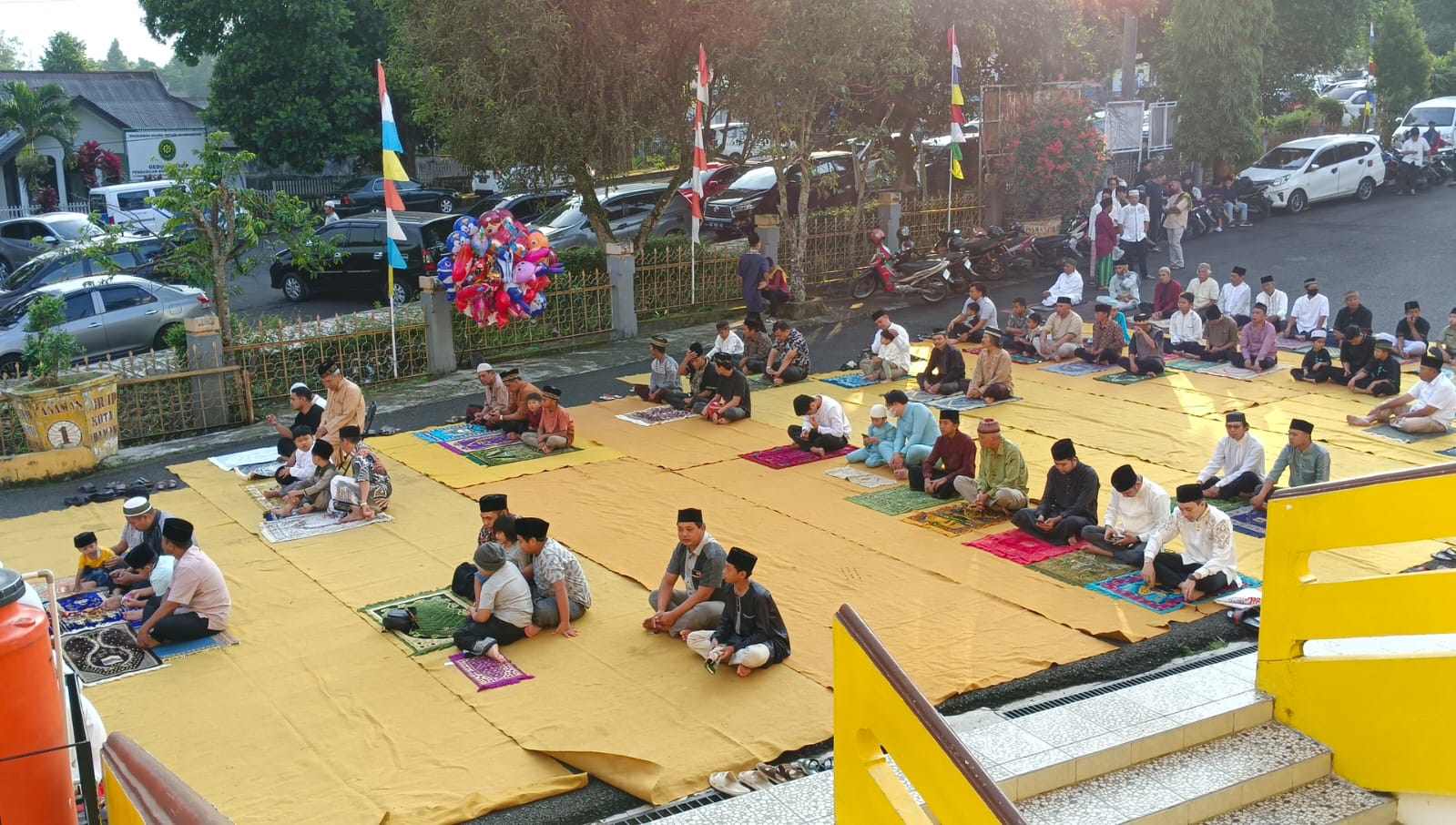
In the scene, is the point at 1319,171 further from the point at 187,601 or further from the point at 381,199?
the point at 187,601

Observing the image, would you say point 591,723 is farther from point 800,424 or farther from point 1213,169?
point 1213,169

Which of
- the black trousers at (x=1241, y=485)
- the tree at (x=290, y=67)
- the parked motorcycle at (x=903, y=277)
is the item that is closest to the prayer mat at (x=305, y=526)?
the black trousers at (x=1241, y=485)

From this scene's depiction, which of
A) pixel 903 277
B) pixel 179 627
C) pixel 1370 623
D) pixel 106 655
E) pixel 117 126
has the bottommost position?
pixel 106 655

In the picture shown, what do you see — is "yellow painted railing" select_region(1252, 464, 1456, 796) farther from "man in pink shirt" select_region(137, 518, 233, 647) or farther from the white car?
the white car

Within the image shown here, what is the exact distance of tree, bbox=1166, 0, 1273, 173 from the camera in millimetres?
26641

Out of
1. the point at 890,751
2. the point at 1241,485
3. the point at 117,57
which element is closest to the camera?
the point at 890,751

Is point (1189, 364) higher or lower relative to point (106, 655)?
higher

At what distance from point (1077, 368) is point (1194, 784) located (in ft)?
35.4

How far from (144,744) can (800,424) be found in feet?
26.0

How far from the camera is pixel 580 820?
6.86 m

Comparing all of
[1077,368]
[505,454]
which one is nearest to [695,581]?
[505,454]

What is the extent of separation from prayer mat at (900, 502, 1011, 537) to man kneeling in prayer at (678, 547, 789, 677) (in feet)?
9.20

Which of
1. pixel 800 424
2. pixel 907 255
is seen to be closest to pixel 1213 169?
pixel 907 255

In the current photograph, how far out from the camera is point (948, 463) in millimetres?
11680
